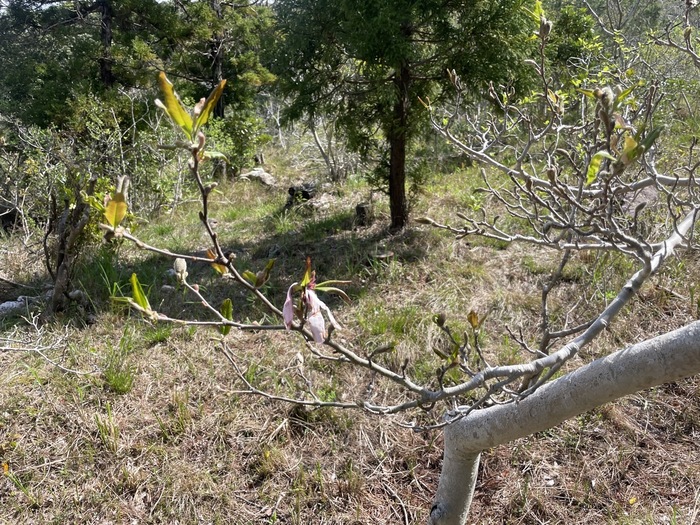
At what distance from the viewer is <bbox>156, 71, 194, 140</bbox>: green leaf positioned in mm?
693

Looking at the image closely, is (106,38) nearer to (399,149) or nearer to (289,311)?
(399,149)

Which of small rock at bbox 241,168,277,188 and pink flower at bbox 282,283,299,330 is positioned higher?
pink flower at bbox 282,283,299,330

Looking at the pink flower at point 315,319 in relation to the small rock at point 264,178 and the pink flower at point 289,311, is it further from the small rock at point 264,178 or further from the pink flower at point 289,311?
the small rock at point 264,178

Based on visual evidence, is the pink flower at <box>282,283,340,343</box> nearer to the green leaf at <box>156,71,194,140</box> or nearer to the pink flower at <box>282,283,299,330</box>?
the pink flower at <box>282,283,299,330</box>

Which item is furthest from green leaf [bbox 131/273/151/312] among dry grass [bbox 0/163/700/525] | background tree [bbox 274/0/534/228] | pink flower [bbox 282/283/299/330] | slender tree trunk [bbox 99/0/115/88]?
slender tree trunk [bbox 99/0/115/88]

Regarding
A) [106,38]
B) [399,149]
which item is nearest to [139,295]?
[399,149]

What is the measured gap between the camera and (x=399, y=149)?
4.01m

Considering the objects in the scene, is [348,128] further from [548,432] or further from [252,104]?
[252,104]

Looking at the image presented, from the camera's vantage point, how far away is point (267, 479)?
2.30m

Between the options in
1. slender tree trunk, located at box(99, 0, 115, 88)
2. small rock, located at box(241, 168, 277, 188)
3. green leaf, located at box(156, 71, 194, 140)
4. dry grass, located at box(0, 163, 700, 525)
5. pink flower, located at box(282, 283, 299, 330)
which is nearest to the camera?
green leaf, located at box(156, 71, 194, 140)

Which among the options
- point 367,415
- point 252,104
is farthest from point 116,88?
point 367,415

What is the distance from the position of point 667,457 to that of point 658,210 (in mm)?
1783

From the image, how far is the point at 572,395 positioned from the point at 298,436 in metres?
1.70

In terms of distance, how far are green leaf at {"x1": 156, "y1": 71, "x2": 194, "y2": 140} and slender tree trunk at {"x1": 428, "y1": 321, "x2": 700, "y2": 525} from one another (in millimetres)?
837
